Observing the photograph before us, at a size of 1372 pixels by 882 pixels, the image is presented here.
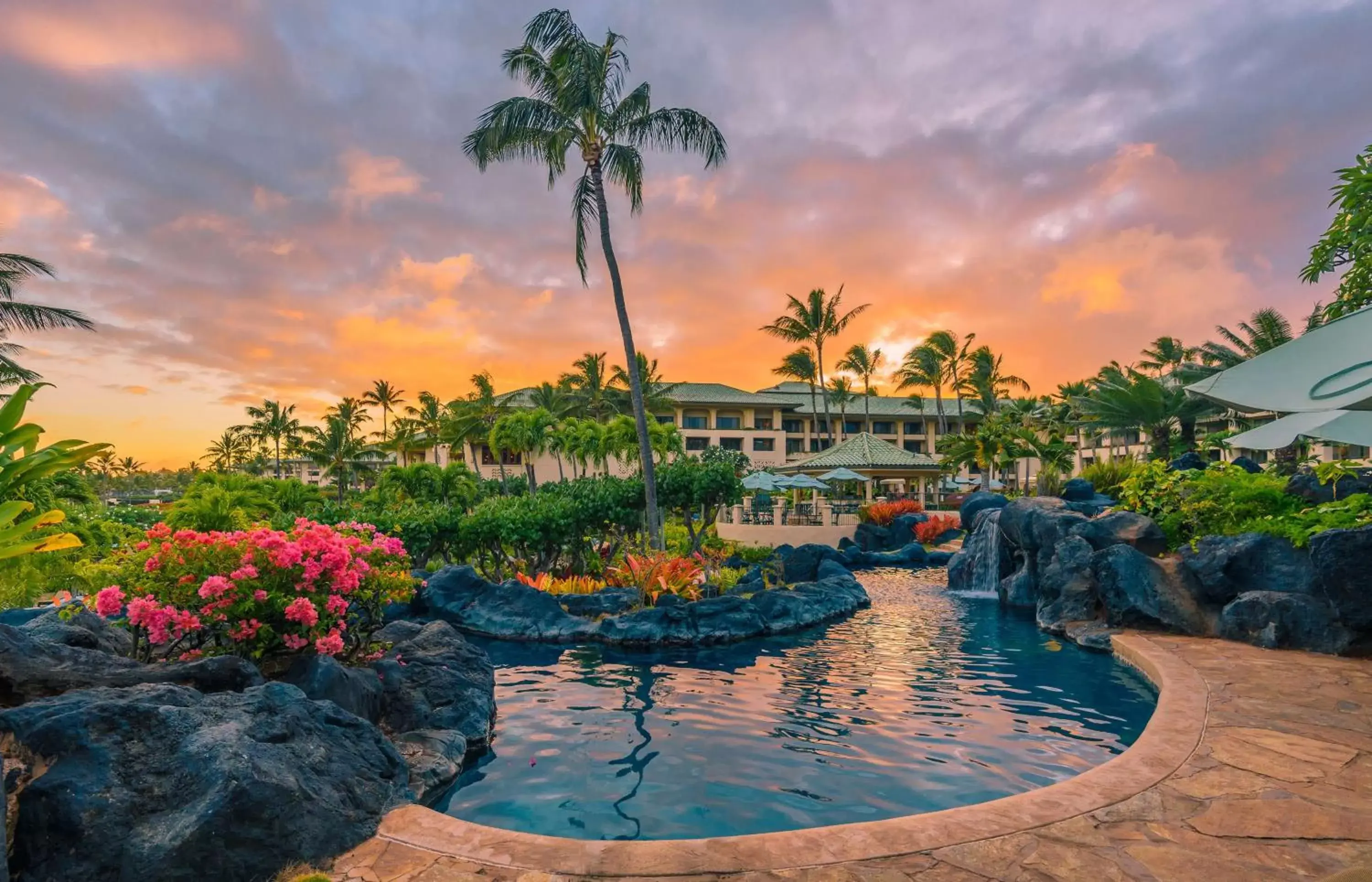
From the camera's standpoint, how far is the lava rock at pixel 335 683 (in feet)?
18.9

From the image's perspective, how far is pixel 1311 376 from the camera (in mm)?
5203

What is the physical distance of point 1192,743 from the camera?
5277 millimetres

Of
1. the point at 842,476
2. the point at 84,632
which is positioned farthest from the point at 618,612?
the point at 842,476

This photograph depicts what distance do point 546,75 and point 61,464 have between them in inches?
674

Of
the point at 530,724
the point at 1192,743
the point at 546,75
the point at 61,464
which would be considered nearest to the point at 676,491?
the point at 530,724

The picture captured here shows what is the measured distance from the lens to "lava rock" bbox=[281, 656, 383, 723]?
5.76 metres

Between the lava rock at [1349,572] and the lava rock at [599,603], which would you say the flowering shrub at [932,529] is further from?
the lava rock at [1349,572]

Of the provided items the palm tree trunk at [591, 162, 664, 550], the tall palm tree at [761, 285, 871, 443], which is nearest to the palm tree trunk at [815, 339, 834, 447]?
the tall palm tree at [761, 285, 871, 443]

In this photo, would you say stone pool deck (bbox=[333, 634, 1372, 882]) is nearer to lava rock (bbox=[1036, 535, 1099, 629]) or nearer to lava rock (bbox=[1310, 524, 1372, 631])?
lava rock (bbox=[1310, 524, 1372, 631])

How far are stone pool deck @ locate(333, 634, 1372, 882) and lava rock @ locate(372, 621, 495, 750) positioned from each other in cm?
231

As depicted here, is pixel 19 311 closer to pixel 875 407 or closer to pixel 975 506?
pixel 975 506

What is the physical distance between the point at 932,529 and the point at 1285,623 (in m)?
18.9

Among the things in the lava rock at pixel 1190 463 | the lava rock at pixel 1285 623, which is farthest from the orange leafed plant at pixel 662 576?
the lava rock at pixel 1190 463

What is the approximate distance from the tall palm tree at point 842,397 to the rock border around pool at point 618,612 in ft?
139
